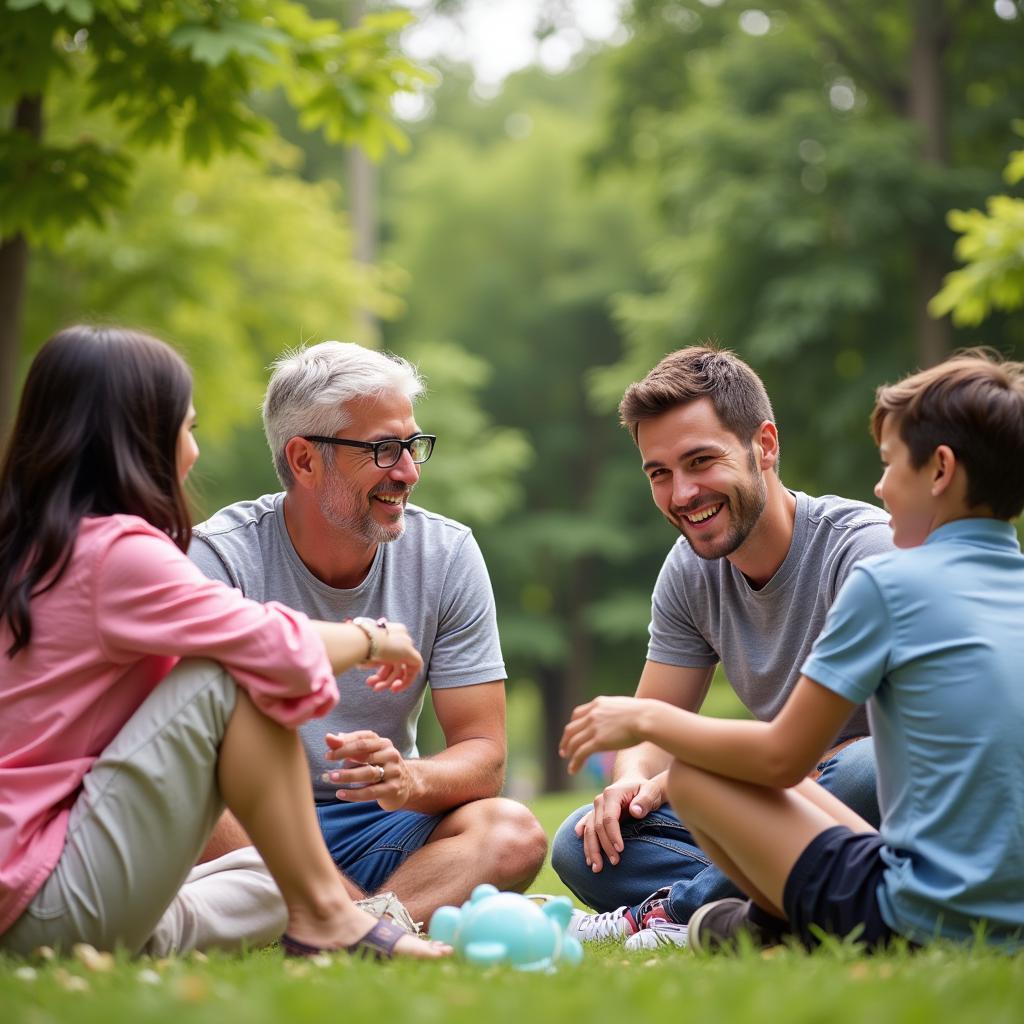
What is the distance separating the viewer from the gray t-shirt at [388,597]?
4.52 m

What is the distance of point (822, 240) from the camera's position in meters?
15.5

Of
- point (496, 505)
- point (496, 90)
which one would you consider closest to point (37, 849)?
Answer: point (496, 505)

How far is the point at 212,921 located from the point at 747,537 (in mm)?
2051

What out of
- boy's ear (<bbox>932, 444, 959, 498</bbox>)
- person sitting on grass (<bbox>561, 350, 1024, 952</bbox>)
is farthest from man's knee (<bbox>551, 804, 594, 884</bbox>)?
boy's ear (<bbox>932, 444, 959, 498</bbox>)

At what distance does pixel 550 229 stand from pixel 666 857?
2162 cm

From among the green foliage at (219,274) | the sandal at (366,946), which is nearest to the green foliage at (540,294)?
the green foliage at (219,274)

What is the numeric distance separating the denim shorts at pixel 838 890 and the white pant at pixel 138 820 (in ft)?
4.60

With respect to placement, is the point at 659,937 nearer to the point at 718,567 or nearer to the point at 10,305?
the point at 718,567

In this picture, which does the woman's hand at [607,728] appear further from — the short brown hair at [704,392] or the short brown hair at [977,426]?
the short brown hair at [704,392]

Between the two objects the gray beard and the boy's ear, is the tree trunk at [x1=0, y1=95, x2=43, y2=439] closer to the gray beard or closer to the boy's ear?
the gray beard

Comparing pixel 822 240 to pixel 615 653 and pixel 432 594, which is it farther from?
pixel 432 594

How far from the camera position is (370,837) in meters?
4.41

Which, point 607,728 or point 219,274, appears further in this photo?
point 219,274

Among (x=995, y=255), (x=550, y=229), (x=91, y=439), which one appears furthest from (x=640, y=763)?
(x=550, y=229)
